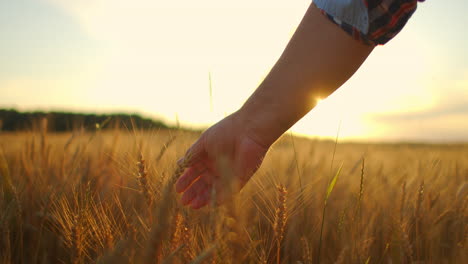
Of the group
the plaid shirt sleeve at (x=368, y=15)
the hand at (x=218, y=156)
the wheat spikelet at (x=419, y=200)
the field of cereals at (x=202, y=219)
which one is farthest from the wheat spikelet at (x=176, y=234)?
the wheat spikelet at (x=419, y=200)

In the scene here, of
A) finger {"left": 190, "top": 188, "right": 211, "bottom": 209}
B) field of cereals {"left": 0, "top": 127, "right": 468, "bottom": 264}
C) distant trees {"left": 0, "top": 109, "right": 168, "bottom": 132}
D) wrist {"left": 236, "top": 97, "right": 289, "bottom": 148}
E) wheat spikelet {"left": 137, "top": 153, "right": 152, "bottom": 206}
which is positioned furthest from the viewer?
distant trees {"left": 0, "top": 109, "right": 168, "bottom": 132}

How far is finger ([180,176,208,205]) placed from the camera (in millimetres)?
1060

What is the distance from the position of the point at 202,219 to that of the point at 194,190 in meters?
0.10

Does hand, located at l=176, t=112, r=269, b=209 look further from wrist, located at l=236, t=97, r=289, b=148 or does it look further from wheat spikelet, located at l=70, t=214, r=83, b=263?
wheat spikelet, located at l=70, t=214, r=83, b=263

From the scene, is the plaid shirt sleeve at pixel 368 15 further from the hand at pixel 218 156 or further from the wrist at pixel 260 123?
the hand at pixel 218 156

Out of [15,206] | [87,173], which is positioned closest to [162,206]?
[15,206]

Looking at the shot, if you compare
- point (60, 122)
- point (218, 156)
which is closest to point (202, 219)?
point (218, 156)

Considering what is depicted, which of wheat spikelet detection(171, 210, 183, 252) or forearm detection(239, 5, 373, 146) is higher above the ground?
forearm detection(239, 5, 373, 146)

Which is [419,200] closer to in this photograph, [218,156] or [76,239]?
[218,156]

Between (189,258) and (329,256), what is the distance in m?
0.51

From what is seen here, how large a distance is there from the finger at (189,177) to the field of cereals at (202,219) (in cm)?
8

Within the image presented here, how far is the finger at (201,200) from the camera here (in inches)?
41.4

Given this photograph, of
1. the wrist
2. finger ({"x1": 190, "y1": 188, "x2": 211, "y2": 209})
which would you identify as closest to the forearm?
the wrist

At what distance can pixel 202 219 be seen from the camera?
110 centimetres
